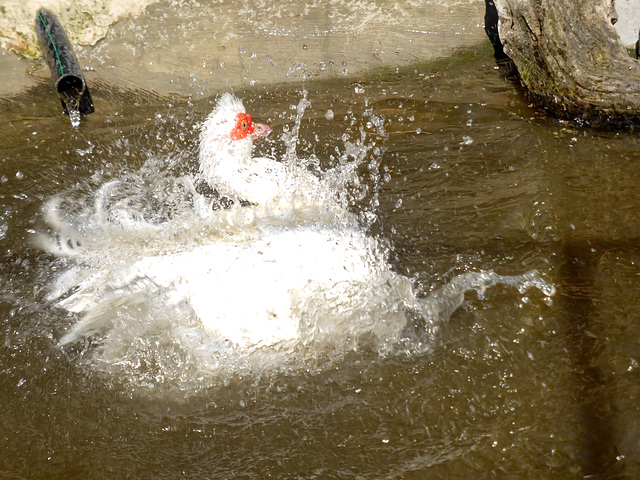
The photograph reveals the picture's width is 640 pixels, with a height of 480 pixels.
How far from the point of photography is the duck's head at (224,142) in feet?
9.30

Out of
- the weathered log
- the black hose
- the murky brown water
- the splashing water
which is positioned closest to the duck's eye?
the splashing water

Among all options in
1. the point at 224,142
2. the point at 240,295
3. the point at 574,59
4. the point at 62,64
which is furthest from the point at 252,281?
the point at 574,59

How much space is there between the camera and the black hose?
352 centimetres

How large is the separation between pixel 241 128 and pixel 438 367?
1.59m

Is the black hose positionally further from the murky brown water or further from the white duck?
the white duck

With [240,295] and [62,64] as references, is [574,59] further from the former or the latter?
[62,64]

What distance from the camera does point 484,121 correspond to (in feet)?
12.7

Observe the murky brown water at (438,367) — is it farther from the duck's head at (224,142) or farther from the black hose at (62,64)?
the duck's head at (224,142)

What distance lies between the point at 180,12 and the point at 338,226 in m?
2.68

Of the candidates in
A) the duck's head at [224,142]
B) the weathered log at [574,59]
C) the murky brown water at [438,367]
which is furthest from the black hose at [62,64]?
the weathered log at [574,59]

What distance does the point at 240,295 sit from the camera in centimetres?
234

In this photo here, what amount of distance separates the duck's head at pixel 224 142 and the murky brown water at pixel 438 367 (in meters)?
0.85

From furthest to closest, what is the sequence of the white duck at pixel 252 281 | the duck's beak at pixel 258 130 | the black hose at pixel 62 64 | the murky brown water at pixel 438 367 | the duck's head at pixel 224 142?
1. the black hose at pixel 62 64
2. the duck's beak at pixel 258 130
3. the duck's head at pixel 224 142
4. the white duck at pixel 252 281
5. the murky brown water at pixel 438 367

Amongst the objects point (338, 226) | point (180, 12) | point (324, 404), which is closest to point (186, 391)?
point (324, 404)
